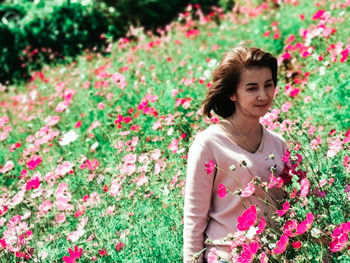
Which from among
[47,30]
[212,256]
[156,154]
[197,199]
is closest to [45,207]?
[156,154]

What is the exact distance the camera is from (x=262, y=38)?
632 cm

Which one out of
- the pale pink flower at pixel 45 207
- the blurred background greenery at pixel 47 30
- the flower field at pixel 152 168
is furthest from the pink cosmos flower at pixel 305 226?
the blurred background greenery at pixel 47 30

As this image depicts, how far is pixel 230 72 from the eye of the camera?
7.39 ft

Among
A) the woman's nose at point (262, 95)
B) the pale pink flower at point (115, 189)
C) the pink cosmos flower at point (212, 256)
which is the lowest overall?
the pale pink flower at point (115, 189)

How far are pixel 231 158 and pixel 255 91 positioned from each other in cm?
34

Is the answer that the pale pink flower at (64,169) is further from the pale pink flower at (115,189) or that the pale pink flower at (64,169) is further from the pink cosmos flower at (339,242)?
→ the pink cosmos flower at (339,242)

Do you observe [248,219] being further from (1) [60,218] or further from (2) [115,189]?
(1) [60,218]

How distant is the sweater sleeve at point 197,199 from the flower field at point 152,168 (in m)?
0.13

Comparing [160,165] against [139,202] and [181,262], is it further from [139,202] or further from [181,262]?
[181,262]

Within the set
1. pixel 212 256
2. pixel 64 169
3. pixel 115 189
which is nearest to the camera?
pixel 212 256

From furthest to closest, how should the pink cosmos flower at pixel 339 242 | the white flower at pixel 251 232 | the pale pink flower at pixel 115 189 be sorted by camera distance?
→ the pale pink flower at pixel 115 189, the white flower at pixel 251 232, the pink cosmos flower at pixel 339 242

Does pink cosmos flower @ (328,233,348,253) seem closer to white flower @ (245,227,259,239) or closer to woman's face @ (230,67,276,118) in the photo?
white flower @ (245,227,259,239)

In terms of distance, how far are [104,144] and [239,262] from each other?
274 centimetres

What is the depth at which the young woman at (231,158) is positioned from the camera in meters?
2.10
